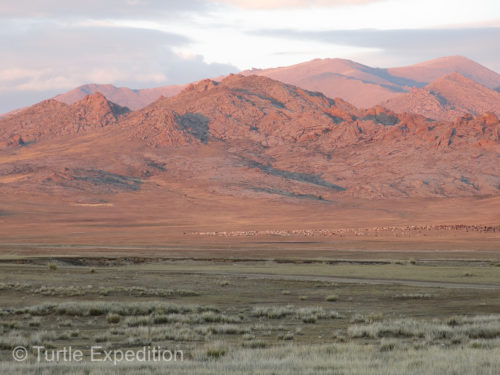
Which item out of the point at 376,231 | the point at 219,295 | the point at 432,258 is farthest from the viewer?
the point at 376,231

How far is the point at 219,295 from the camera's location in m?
33.5

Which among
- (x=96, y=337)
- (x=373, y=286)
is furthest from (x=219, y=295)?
(x=96, y=337)

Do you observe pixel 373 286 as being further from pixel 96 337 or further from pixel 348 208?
pixel 348 208

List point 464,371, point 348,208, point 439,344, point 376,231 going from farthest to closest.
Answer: point 348,208
point 376,231
point 439,344
point 464,371

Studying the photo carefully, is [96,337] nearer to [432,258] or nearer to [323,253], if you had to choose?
[432,258]

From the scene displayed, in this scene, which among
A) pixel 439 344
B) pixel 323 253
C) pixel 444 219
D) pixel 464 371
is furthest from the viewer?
pixel 444 219

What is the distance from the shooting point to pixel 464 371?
14.1 metres

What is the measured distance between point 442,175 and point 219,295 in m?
174

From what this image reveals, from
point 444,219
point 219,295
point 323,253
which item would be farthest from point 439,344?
point 444,219

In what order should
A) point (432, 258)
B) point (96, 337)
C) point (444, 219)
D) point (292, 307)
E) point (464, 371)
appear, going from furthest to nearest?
point (444, 219) → point (432, 258) → point (292, 307) → point (96, 337) → point (464, 371)

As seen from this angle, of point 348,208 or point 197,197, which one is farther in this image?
point 197,197

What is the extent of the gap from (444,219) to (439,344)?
4945 inches

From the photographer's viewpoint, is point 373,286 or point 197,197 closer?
point 373,286

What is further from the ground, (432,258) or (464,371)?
(464,371)
